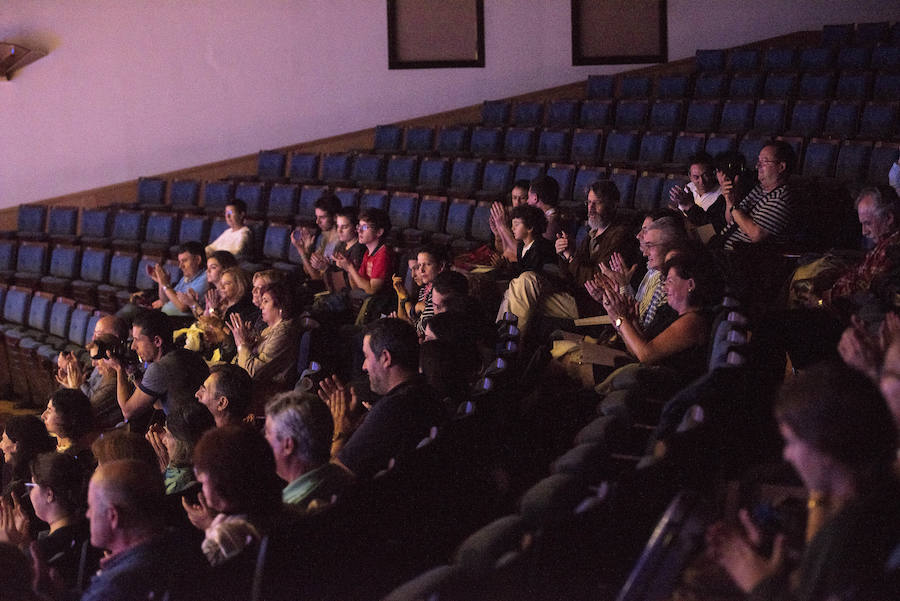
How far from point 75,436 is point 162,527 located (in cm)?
100

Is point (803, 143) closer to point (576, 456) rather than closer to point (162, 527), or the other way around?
point (576, 456)

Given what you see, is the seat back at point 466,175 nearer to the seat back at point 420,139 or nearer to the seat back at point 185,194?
the seat back at point 420,139

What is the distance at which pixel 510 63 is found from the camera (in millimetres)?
6195

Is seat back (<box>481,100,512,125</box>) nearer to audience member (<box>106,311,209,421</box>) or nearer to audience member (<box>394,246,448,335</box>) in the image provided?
audience member (<box>394,246,448,335</box>)

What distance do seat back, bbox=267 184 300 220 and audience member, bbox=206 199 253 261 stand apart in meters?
0.64

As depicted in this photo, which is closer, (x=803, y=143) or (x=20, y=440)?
(x=20, y=440)

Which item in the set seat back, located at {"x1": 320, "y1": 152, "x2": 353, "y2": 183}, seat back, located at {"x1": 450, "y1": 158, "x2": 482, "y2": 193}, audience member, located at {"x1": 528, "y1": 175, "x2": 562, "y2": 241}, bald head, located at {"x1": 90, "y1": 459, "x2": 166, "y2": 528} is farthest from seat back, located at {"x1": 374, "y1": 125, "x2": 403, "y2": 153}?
bald head, located at {"x1": 90, "y1": 459, "x2": 166, "y2": 528}

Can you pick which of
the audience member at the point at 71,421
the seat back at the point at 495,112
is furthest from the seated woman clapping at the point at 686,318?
the seat back at the point at 495,112

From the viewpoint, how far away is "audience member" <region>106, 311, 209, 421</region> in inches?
94.2

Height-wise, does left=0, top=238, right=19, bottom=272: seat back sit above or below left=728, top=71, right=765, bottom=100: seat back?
below

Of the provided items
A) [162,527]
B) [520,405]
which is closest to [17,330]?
[520,405]

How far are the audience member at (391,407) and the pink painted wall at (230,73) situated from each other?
15.2 ft

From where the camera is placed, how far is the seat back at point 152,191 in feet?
18.0

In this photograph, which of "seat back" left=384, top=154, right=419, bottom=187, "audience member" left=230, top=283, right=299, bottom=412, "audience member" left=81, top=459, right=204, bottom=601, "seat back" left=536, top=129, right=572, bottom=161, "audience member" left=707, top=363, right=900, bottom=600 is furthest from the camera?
"seat back" left=384, top=154, right=419, bottom=187
